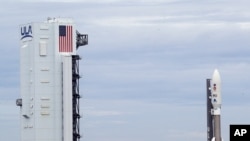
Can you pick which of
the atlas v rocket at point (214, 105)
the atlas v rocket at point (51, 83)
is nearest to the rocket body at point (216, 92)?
the atlas v rocket at point (214, 105)

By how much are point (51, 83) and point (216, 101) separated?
44.8 metres

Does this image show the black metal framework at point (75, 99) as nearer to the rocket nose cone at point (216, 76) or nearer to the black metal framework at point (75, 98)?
the black metal framework at point (75, 98)

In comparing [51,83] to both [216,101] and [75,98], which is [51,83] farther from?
[216,101]

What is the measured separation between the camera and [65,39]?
515 ft

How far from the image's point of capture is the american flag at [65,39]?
155750 millimetres

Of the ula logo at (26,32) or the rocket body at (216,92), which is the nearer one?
the rocket body at (216,92)

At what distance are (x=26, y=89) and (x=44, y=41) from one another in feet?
30.1

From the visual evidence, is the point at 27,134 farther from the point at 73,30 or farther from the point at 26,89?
the point at 73,30

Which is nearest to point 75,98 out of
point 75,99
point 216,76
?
point 75,99

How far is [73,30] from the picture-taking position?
156 meters

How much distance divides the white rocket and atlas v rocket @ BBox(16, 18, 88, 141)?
40055 mm

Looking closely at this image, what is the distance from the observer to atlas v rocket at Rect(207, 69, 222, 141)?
11844cm

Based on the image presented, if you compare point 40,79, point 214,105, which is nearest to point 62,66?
point 40,79

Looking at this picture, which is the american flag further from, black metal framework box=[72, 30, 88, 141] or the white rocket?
the white rocket
